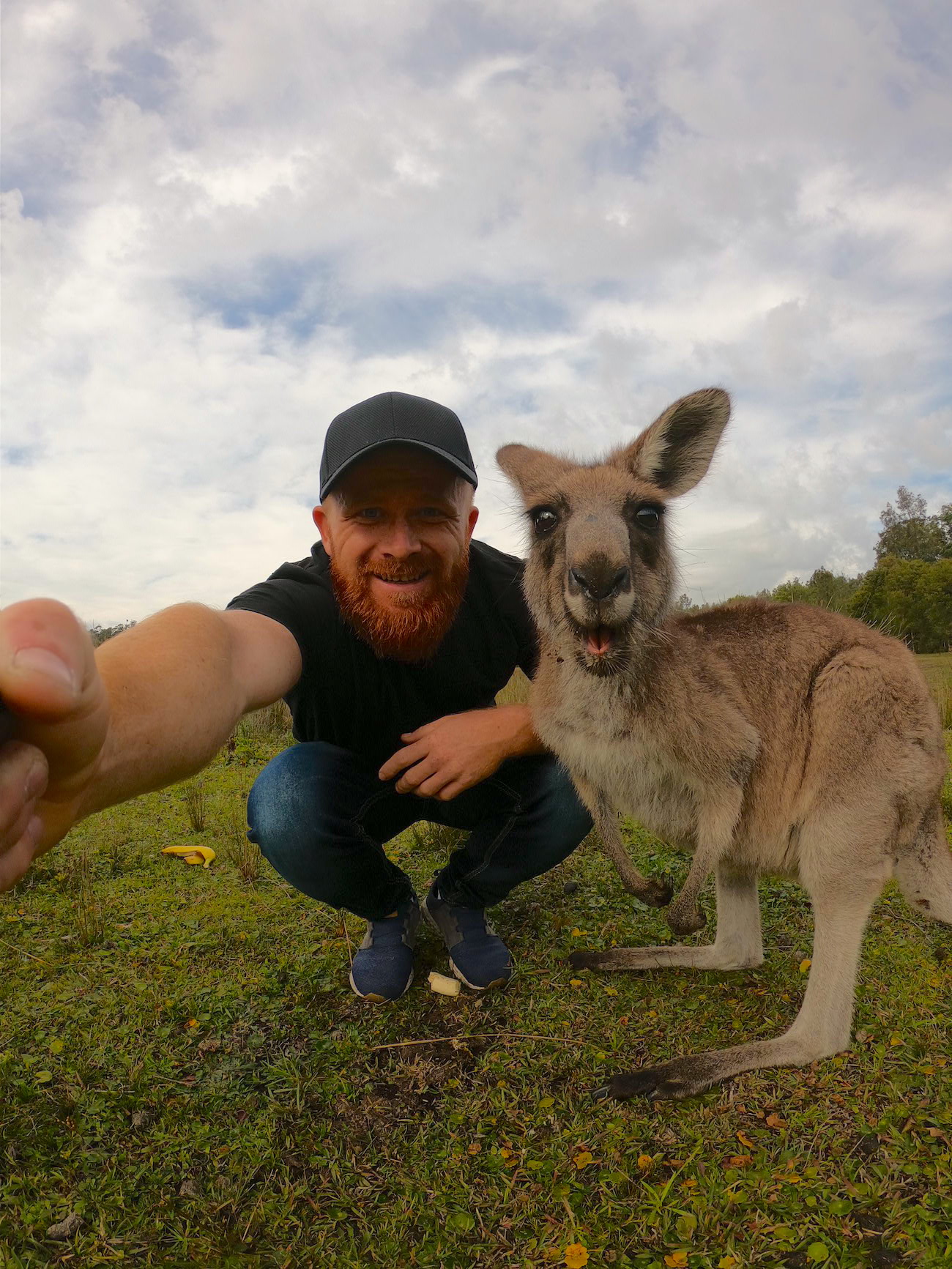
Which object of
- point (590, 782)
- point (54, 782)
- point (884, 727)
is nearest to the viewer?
point (54, 782)

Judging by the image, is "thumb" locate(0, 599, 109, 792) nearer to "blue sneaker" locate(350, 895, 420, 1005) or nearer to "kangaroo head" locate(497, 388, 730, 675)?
"kangaroo head" locate(497, 388, 730, 675)

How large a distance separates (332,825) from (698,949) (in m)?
1.43

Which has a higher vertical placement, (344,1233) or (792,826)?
(792,826)

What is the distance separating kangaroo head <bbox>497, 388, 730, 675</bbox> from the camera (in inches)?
90.5

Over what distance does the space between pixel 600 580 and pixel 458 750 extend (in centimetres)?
91

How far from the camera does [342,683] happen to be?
9.66 feet

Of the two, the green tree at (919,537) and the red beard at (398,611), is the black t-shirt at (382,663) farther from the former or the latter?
the green tree at (919,537)

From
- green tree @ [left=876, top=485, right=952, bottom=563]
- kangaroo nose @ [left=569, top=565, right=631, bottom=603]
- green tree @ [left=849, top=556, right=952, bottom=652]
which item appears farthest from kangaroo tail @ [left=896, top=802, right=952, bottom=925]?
green tree @ [left=876, top=485, right=952, bottom=563]

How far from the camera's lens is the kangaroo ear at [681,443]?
2.66 m

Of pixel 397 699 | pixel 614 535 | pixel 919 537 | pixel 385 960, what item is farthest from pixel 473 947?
pixel 919 537

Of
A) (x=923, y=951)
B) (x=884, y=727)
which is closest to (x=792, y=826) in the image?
(x=884, y=727)

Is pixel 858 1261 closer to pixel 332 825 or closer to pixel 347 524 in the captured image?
pixel 332 825

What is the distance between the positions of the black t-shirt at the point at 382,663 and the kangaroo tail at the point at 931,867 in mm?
1551

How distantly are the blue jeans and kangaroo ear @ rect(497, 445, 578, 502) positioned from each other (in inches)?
42.9
